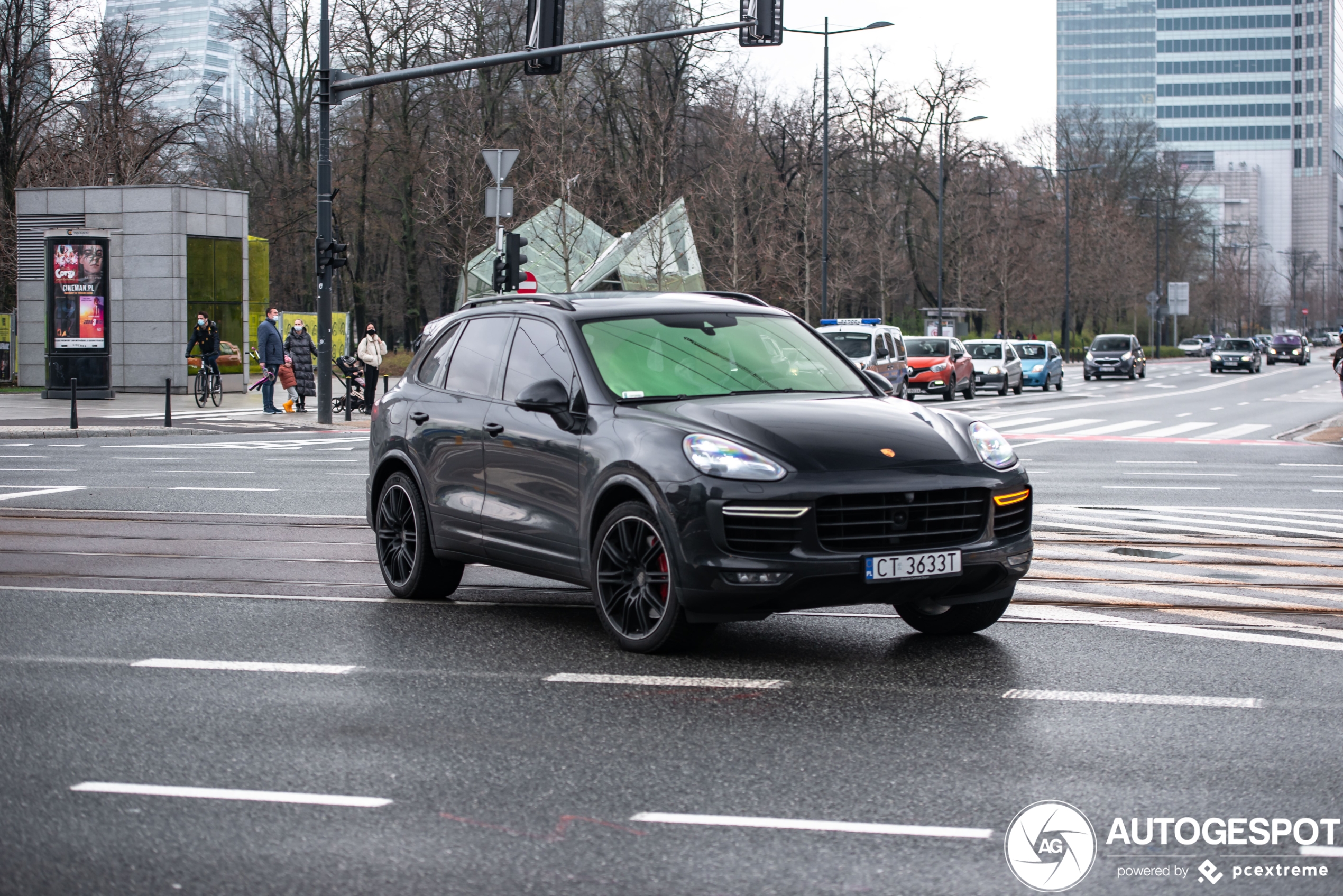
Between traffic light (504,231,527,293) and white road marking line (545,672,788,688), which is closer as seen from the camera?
white road marking line (545,672,788,688)

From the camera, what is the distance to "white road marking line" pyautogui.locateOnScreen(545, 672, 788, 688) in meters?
6.64

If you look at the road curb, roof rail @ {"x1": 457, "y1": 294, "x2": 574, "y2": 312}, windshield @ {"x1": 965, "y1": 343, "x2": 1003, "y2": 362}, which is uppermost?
windshield @ {"x1": 965, "y1": 343, "x2": 1003, "y2": 362}

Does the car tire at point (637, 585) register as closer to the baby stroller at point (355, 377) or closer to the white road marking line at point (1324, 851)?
the white road marking line at point (1324, 851)

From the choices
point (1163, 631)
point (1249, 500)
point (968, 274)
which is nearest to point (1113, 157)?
point (968, 274)

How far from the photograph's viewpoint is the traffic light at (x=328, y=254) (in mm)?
26375

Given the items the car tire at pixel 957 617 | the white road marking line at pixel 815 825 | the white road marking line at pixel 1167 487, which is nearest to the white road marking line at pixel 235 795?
the white road marking line at pixel 815 825

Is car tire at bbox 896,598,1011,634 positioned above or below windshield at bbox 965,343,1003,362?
below

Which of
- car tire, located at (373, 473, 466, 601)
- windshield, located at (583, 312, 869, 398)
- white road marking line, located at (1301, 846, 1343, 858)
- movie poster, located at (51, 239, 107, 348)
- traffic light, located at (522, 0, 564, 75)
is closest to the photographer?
white road marking line, located at (1301, 846, 1343, 858)

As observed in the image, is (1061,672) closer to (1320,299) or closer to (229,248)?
(229,248)

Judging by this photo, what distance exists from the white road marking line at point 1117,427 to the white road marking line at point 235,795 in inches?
907

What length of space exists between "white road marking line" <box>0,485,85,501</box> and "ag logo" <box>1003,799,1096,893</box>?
12.2m

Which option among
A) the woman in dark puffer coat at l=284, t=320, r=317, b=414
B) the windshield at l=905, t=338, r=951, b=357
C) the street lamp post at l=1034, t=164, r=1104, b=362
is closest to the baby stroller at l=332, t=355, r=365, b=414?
the woman in dark puffer coat at l=284, t=320, r=317, b=414

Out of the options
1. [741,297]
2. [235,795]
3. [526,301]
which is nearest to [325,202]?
[526,301]

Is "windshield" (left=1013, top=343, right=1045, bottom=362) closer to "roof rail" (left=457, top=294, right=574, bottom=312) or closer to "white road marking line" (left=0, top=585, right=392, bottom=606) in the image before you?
"roof rail" (left=457, top=294, right=574, bottom=312)
